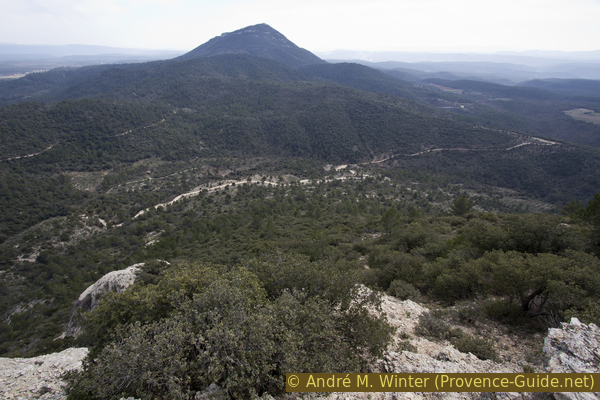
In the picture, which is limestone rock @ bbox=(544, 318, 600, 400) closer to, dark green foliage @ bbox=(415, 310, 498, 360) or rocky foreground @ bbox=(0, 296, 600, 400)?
rocky foreground @ bbox=(0, 296, 600, 400)

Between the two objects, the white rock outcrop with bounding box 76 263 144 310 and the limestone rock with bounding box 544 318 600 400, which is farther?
the white rock outcrop with bounding box 76 263 144 310

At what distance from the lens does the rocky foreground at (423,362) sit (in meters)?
7.63

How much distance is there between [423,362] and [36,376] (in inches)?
858

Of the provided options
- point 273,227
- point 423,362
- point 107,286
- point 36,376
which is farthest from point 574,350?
point 273,227

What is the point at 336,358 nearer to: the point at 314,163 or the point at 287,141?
the point at 314,163

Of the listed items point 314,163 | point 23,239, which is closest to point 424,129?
point 314,163

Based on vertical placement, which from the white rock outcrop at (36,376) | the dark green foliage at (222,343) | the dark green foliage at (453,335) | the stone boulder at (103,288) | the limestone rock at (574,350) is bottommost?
the stone boulder at (103,288)

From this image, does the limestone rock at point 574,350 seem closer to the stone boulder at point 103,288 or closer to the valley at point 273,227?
the valley at point 273,227

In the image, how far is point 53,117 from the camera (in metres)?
88.4

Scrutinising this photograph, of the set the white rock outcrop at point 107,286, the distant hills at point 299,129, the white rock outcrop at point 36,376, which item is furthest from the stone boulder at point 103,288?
the distant hills at point 299,129

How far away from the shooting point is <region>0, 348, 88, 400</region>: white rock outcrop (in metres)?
13.4

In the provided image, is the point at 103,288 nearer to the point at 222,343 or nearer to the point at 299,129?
the point at 222,343

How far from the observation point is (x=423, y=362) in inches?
389

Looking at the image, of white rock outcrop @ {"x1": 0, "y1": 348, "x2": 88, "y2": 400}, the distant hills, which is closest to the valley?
the distant hills
